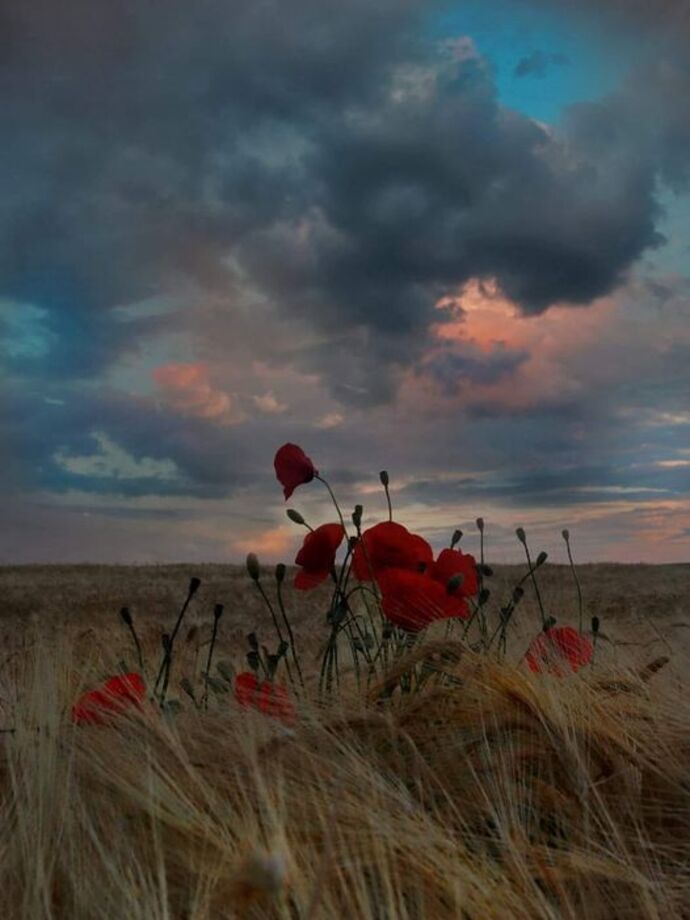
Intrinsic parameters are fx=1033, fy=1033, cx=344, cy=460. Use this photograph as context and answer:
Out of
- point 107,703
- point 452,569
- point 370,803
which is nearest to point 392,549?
point 452,569

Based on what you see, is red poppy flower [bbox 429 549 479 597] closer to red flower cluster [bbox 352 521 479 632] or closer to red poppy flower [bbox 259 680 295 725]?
red flower cluster [bbox 352 521 479 632]

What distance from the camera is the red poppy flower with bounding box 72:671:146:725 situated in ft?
4.07

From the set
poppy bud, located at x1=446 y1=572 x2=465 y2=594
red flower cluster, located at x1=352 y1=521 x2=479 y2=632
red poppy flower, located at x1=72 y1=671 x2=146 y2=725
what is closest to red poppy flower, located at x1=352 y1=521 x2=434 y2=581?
red flower cluster, located at x1=352 y1=521 x2=479 y2=632

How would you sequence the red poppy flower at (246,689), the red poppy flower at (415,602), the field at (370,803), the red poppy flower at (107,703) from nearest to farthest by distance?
the field at (370,803) → the red poppy flower at (107,703) → the red poppy flower at (246,689) → the red poppy flower at (415,602)

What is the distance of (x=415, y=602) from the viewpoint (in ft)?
4.96

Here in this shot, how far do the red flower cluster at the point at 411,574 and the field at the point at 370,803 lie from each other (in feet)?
0.41

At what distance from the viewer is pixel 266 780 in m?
1.01

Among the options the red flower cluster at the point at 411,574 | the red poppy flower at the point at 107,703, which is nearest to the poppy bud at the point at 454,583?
the red flower cluster at the point at 411,574

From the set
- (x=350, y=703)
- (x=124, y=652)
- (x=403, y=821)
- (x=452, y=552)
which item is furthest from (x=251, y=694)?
(x=124, y=652)

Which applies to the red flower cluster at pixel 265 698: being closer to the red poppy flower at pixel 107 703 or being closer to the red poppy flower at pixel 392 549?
the red poppy flower at pixel 107 703

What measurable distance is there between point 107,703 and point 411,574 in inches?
18.8

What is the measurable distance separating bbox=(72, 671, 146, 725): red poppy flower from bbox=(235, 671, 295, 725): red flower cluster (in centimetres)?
14

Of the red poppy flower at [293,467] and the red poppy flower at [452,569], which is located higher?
the red poppy flower at [293,467]

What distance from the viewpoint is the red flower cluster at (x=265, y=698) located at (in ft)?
4.24
